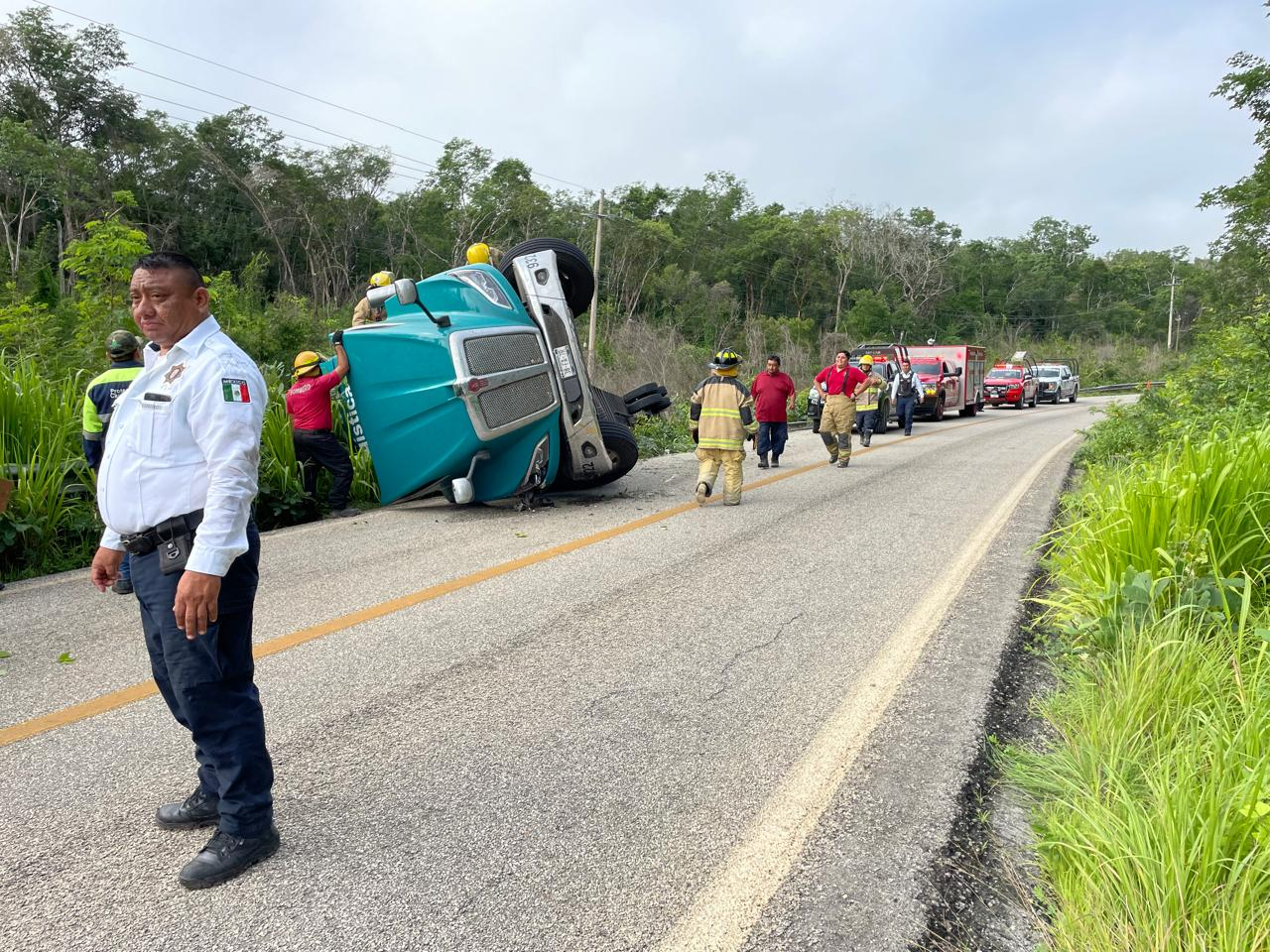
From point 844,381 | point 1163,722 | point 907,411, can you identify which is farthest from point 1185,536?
point 907,411

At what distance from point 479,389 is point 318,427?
191cm

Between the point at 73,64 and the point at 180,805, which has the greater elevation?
the point at 73,64

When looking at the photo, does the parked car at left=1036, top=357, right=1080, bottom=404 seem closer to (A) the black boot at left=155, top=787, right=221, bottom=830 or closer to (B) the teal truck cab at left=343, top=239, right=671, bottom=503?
(B) the teal truck cab at left=343, top=239, right=671, bottom=503

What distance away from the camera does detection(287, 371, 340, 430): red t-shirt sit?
8969 millimetres

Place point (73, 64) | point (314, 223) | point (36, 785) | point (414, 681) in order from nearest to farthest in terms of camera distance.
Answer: point (36, 785)
point (414, 681)
point (73, 64)
point (314, 223)

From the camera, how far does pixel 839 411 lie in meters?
14.0

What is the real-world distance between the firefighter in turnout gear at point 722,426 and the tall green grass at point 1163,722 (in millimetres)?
4248

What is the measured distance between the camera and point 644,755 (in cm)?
363

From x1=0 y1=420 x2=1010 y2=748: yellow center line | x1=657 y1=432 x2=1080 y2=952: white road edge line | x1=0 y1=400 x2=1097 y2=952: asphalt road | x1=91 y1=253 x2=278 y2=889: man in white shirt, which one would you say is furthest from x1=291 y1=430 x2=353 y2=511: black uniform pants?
x1=91 y1=253 x2=278 y2=889: man in white shirt

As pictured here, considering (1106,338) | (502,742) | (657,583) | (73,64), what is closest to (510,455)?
(657,583)

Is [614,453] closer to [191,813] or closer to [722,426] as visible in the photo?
[722,426]

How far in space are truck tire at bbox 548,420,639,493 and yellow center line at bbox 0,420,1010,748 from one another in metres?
0.83

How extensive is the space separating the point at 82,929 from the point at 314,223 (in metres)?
47.1

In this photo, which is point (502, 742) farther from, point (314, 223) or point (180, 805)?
point (314, 223)
